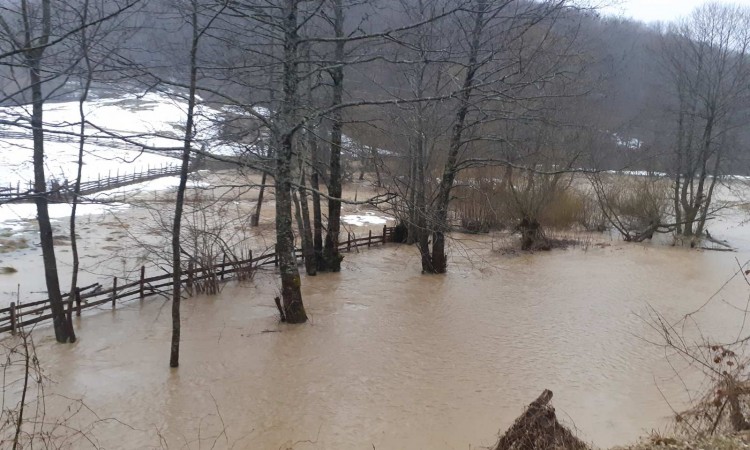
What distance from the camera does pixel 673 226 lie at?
26.9m

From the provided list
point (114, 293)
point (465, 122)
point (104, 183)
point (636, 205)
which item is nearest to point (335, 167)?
point (465, 122)

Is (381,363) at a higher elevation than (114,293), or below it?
below

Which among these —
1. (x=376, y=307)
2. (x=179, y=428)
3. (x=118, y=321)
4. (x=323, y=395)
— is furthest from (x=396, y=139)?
(x=179, y=428)

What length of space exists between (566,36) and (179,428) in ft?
43.6

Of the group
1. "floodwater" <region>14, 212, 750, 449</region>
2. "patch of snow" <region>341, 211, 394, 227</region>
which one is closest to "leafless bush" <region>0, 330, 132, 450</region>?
"floodwater" <region>14, 212, 750, 449</region>

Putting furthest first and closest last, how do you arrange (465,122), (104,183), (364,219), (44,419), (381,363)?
(104,183) → (364,219) → (465,122) → (381,363) → (44,419)

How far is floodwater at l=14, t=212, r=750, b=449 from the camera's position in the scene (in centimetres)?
797

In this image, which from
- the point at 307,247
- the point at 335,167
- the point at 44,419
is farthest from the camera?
the point at 307,247

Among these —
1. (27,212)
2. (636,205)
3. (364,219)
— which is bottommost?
(364,219)

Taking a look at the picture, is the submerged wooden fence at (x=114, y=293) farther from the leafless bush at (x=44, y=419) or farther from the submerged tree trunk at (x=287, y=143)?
the submerged tree trunk at (x=287, y=143)

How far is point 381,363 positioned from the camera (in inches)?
406

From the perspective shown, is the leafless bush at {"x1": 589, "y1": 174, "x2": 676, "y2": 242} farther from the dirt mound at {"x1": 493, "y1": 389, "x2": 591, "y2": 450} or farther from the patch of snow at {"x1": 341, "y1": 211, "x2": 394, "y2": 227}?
the dirt mound at {"x1": 493, "y1": 389, "x2": 591, "y2": 450}

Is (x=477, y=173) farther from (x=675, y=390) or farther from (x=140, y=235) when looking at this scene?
(x=675, y=390)

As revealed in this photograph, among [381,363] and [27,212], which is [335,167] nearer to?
[381,363]
